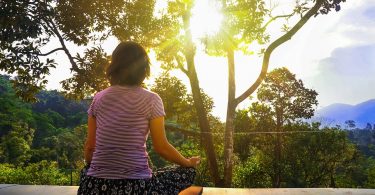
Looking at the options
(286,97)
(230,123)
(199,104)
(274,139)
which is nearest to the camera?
(230,123)

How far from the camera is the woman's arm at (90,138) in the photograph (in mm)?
2506

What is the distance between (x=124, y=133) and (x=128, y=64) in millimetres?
360

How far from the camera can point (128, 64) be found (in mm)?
2371

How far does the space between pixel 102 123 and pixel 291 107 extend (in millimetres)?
20926

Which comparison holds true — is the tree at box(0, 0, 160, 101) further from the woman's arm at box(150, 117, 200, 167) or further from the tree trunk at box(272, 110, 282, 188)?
the tree trunk at box(272, 110, 282, 188)

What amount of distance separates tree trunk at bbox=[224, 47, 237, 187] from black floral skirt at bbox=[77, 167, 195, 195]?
10.3m

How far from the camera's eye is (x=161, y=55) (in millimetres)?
13664

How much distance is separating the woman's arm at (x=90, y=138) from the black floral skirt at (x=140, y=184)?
84 mm

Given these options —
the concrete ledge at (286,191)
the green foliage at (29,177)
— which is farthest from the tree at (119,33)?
the green foliage at (29,177)

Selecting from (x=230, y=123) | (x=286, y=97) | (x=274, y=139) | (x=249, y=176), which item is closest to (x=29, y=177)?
(x=249, y=176)

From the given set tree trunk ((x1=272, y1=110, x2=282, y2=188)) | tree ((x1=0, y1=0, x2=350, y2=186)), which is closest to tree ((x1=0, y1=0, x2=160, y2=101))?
tree ((x1=0, y1=0, x2=350, y2=186))

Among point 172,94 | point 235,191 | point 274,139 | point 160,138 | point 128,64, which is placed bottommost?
point 235,191

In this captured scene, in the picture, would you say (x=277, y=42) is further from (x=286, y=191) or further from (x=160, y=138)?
(x=160, y=138)

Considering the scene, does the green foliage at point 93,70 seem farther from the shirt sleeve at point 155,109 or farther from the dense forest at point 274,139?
the dense forest at point 274,139
